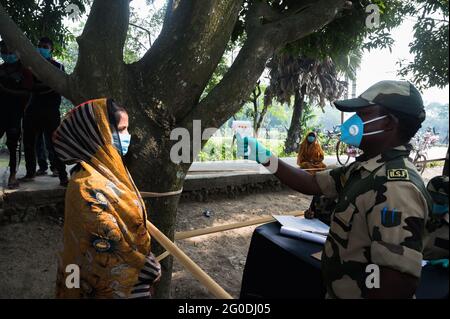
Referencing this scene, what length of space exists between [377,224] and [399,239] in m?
0.09

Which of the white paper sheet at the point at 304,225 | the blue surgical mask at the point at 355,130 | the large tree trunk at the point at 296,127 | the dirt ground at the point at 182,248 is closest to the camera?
the blue surgical mask at the point at 355,130

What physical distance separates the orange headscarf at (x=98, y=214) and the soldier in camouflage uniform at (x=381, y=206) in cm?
94

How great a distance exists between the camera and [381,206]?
1.23 m

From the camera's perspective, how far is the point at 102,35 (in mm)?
2434

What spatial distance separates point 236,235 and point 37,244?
266 cm

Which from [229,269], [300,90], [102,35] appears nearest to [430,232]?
[102,35]

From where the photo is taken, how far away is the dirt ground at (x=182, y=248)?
10.5 feet

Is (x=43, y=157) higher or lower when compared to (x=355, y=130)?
lower

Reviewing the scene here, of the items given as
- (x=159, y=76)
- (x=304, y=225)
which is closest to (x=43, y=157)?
(x=159, y=76)

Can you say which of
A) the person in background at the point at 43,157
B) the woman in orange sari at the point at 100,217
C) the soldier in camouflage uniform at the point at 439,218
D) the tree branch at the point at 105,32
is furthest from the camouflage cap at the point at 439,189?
the person in background at the point at 43,157

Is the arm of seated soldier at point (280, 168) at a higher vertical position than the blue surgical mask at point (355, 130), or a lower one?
lower

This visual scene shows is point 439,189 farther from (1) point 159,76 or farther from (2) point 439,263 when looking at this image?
(1) point 159,76

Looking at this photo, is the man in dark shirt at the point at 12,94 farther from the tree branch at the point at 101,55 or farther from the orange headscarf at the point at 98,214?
the orange headscarf at the point at 98,214

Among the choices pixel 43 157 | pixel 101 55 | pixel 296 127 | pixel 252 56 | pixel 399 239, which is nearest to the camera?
pixel 399 239
